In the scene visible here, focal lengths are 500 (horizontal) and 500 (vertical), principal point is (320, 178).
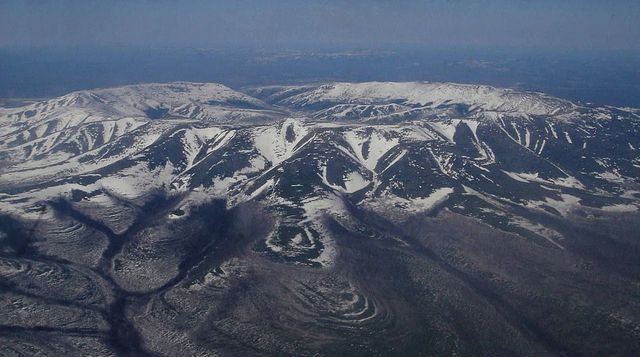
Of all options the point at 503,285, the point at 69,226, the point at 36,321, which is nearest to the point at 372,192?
the point at 503,285

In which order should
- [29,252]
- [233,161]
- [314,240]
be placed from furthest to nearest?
[233,161], [314,240], [29,252]

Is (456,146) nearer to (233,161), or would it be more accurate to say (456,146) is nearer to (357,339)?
(233,161)

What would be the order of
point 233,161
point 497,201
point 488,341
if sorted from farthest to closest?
point 233,161, point 497,201, point 488,341

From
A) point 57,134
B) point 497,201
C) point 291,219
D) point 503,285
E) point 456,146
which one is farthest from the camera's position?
point 57,134

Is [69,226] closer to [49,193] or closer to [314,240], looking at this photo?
[49,193]

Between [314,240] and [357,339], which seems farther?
[314,240]

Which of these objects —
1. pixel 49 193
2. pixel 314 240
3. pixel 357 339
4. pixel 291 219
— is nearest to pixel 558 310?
pixel 357 339
